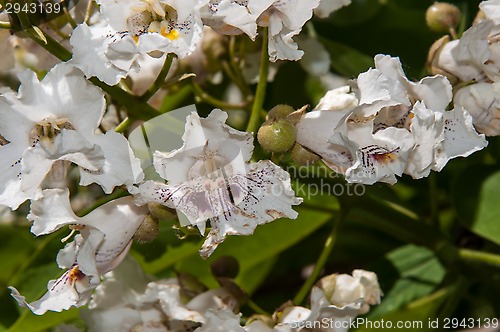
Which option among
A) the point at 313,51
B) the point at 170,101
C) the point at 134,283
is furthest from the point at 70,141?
the point at 313,51

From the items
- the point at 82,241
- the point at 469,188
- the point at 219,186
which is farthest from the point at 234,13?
the point at 469,188

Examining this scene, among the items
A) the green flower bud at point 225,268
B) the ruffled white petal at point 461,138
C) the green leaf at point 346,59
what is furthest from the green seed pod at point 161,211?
the green leaf at point 346,59

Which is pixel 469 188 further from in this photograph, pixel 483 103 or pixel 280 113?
pixel 280 113

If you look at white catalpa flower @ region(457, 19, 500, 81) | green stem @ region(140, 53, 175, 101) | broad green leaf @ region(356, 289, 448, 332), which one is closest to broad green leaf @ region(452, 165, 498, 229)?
broad green leaf @ region(356, 289, 448, 332)

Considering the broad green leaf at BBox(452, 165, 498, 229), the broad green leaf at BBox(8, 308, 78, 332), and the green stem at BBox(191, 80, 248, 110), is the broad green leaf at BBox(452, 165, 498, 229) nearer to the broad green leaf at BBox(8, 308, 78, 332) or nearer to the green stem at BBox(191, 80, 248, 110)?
the green stem at BBox(191, 80, 248, 110)

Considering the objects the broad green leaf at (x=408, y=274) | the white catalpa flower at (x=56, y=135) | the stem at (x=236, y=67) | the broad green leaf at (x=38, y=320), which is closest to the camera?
the white catalpa flower at (x=56, y=135)

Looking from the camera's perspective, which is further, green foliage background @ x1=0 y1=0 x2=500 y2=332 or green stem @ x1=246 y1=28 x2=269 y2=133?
green foliage background @ x1=0 y1=0 x2=500 y2=332

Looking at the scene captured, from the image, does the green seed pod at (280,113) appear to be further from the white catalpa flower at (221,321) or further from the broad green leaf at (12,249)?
Result: the broad green leaf at (12,249)
